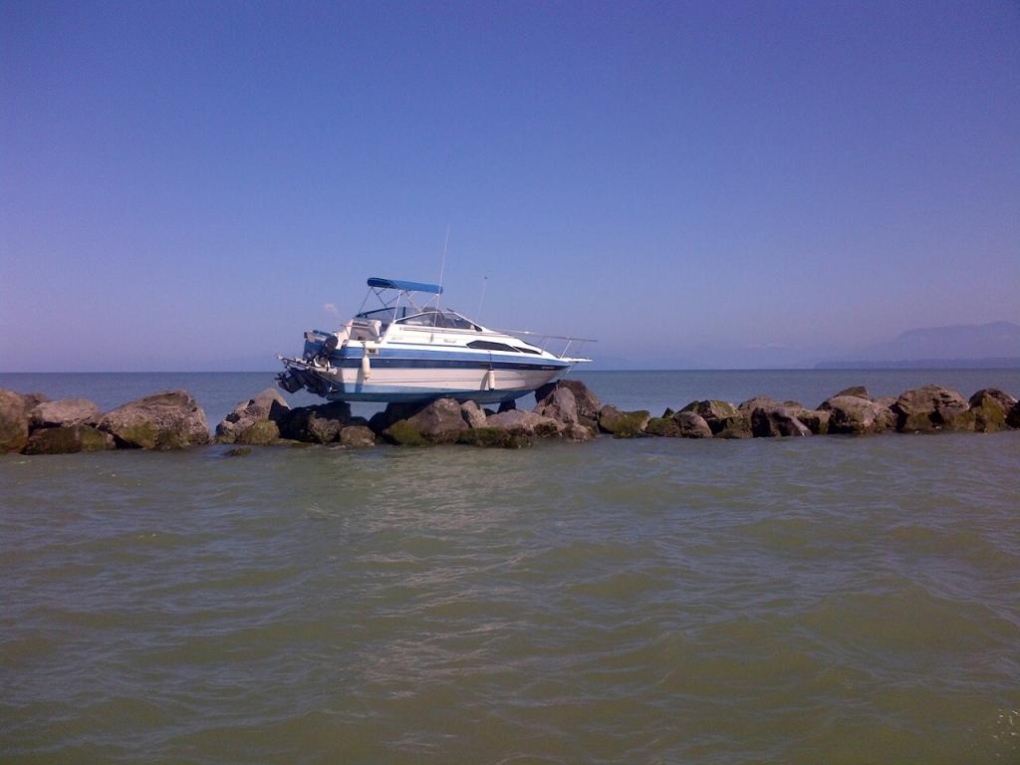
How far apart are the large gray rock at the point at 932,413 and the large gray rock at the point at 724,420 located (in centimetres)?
539

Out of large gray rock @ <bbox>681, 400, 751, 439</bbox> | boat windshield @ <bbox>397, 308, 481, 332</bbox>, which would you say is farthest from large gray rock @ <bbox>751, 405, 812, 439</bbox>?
boat windshield @ <bbox>397, 308, 481, 332</bbox>

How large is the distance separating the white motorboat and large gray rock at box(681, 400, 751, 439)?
5650 mm

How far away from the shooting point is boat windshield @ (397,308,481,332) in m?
22.9

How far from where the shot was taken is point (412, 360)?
22.1 meters

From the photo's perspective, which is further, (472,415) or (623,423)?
(623,423)

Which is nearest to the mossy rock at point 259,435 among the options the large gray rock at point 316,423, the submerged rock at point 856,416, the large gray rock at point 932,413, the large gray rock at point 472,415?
the large gray rock at point 316,423

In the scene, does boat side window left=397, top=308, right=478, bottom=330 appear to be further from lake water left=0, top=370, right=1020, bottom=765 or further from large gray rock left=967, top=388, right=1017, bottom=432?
large gray rock left=967, top=388, right=1017, bottom=432

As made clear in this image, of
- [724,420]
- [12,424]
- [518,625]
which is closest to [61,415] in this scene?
[12,424]

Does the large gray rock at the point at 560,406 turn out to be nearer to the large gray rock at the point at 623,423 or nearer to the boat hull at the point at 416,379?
the boat hull at the point at 416,379

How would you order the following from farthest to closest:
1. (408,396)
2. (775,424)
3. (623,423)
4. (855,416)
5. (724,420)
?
1. (623,423)
2. (724,420)
3. (855,416)
4. (775,424)
5. (408,396)

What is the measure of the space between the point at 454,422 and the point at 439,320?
3.40m

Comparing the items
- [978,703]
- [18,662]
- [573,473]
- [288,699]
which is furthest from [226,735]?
[573,473]

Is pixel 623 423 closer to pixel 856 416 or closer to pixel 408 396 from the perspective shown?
pixel 408 396

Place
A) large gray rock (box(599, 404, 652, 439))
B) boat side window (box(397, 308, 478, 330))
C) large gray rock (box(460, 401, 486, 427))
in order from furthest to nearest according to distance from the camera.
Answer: large gray rock (box(599, 404, 652, 439)) → boat side window (box(397, 308, 478, 330)) → large gray rock (box(460, 401, 486, 427))
